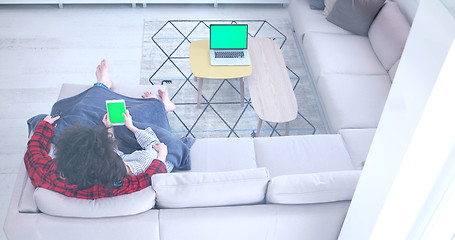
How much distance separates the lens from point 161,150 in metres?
2.64

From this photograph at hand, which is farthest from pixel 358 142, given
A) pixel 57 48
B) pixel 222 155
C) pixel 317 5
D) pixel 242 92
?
pixel 57 48

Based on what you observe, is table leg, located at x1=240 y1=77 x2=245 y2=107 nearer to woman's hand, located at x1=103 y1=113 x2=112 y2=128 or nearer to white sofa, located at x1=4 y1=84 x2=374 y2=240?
woman's hand, located at x1=103 y1=113 x2=112 y2=128

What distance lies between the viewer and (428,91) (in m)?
1.40

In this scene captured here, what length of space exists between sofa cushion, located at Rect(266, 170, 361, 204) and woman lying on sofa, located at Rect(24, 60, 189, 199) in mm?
654

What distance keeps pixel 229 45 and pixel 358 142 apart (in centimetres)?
140

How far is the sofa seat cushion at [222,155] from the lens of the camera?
9.59 feet

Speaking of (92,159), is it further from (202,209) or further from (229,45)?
(229,45)

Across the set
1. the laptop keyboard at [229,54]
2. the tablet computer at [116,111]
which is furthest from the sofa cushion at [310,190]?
the laptop keyboard at [229,54]

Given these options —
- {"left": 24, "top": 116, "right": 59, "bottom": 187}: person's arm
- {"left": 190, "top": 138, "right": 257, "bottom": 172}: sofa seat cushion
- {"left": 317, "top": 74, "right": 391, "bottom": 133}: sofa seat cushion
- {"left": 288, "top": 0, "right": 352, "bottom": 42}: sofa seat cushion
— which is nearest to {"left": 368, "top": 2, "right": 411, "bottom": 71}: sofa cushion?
{"left": 317, "top": 74, "right": 391, "bottom": 133}: sofa seat cushion

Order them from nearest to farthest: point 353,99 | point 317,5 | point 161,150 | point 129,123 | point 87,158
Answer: point 87,158
point 161,150
point 129,123
point 353,99
point 317,5

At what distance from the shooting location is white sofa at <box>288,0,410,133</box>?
3.42m

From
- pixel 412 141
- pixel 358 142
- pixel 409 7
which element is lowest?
pixel 358 142

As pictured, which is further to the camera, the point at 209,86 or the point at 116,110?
the point at 209,86

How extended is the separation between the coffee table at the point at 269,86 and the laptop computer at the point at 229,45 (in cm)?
12
